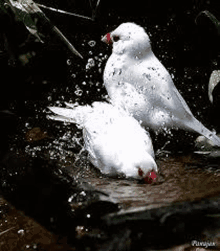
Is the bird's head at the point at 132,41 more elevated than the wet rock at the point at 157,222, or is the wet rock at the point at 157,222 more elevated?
the bird's head at the point at 132,41

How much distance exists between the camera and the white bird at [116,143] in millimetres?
1158

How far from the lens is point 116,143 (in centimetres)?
124

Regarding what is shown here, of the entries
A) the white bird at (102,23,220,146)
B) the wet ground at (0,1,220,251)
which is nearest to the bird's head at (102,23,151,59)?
the white bird at (102,23,220,146)

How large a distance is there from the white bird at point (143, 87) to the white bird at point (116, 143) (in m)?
0.15

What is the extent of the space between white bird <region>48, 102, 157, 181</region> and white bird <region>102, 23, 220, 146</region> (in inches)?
5.8

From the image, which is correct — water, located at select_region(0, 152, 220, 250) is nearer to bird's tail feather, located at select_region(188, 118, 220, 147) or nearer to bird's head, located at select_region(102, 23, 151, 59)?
bird's tail feather, located at select_region(188, 118, 220, 147)

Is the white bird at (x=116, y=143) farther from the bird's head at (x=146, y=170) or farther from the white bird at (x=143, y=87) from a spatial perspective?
the white bird at (x=143, y=87)

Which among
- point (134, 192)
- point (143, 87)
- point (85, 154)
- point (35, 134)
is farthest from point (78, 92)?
point (134, 192)

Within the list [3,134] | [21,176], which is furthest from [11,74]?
[21,176]

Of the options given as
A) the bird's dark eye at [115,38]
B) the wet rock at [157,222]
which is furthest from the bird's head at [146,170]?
the bird's dark eye at [115,38]

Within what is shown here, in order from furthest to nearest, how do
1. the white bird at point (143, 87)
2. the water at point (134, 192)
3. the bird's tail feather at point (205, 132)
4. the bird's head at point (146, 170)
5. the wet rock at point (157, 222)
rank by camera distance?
1. the white bird at point (143, 87)
2. the bird's tail feather at point (205, 132)
3. the bird's head at point (146, 170)
4. the water at point (134, 192)
5. the wet rock at point (157, 222)

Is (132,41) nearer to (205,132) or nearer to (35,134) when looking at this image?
(205,132)

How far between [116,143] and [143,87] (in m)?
0.50

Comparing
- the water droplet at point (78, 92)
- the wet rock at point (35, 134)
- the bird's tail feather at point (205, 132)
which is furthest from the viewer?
the water droplet at point (78, 92)
